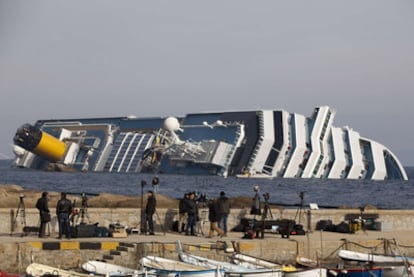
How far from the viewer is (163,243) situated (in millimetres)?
23266

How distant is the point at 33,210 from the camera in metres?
25.8

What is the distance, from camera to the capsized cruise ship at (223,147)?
4247 inches

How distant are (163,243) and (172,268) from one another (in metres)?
2.49

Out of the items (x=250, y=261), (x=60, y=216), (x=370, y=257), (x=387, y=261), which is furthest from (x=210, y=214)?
(x=387, y=261)

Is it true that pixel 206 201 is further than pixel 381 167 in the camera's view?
No

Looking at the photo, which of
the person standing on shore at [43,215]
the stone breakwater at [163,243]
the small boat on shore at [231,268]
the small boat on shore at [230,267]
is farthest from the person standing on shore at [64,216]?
the small boat on shore at [231,268]

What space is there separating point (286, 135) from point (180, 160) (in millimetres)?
14681

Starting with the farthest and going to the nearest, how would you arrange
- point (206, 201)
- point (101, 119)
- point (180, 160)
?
point (101, 119) → point (180, 160) → point (206, 201)

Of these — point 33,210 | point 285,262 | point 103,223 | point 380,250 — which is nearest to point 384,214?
point 380,250

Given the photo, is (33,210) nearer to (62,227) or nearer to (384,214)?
(62,227)

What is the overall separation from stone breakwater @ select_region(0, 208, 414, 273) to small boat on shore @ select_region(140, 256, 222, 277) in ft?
3.58

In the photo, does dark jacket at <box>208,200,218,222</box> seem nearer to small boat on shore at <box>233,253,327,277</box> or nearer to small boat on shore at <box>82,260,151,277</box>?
small boat on shore at <box>233,253,327,277</box>

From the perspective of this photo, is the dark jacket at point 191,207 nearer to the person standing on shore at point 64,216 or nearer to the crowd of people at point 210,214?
the crowd of people at point 210,214

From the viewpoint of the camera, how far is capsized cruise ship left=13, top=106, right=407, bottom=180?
108 meters
